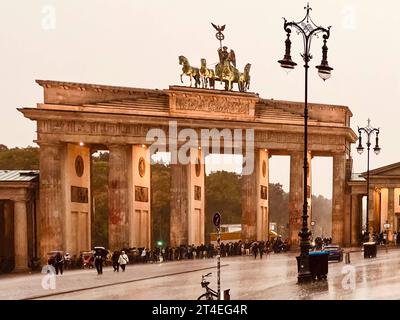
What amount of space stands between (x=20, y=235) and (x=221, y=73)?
932 inches

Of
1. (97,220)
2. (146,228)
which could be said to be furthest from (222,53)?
(97,220)

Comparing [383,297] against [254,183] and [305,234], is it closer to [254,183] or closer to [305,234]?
[305,234]

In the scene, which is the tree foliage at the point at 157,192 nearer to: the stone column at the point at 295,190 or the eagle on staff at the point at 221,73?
the stone column at the point at 295,190

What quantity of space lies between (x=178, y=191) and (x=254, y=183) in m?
8.02

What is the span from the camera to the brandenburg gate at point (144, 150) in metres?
56.5

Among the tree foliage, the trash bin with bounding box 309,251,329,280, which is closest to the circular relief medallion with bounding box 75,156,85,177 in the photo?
the tree foliage

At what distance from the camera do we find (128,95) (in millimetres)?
59156

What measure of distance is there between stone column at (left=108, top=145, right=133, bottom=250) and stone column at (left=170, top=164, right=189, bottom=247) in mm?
4278

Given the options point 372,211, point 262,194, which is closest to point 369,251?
point 262,194

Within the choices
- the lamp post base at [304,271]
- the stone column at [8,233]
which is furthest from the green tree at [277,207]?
the lamp post base at [304,271]

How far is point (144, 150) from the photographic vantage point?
206 ft

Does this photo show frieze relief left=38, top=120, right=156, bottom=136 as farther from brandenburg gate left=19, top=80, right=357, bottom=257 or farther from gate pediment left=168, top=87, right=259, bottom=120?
gate pediment left=168, top=87, right=259, bottom=120
